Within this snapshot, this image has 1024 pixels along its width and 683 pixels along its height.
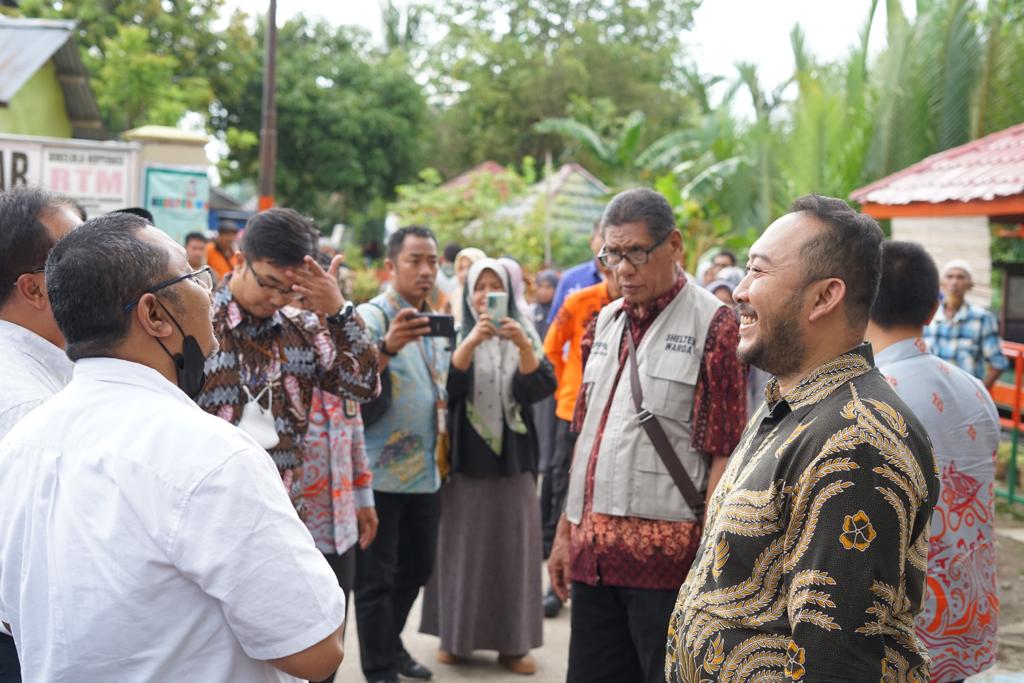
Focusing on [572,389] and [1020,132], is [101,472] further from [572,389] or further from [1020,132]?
[1020,132]

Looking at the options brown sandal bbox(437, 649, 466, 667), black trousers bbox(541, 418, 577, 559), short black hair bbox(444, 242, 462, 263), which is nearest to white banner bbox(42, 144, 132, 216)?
short black hair bbox(444, 242, 462, 263)

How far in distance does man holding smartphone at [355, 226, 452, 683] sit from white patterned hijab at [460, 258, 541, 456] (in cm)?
22

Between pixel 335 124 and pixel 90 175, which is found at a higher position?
pixel 335 124

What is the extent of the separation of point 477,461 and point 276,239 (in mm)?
2007

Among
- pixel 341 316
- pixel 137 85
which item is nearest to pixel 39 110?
pixel 137 85

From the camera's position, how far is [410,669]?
545cm

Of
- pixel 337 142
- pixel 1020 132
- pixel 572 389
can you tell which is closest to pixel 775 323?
pixel 572 389

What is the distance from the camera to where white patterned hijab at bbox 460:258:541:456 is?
17.9 ft

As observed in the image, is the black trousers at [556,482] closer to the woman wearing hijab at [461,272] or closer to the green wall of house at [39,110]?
the woman wearing hijab at [461,272]

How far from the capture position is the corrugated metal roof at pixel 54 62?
13.6 metres

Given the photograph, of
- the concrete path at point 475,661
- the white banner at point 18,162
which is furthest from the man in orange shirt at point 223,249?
the concrete path at point 475,661

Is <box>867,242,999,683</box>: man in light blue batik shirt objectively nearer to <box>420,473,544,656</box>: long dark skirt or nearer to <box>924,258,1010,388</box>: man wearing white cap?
<box>420,473,544,656</box>: long dark skirt

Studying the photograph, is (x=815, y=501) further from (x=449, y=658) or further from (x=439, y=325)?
(x=449, y=658)

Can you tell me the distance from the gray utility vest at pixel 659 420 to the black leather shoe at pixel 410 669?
6.68 ft
